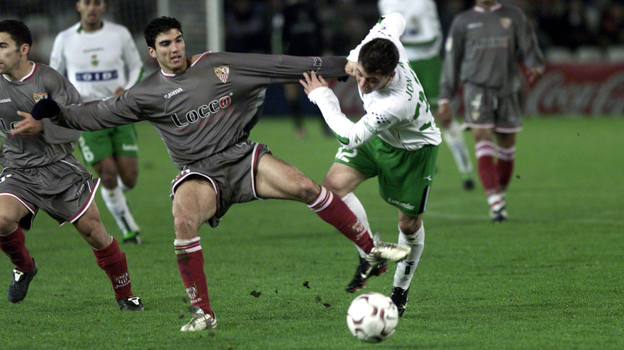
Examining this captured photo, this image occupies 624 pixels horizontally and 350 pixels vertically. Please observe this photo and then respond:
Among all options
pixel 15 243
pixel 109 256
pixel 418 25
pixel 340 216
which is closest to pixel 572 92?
pixel 418 25

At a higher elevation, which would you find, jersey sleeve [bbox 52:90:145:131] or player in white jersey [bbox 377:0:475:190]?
jersey sleeve [bbox 52:90:145:131]

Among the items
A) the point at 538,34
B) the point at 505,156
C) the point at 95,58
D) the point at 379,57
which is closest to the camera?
the point at 379,57

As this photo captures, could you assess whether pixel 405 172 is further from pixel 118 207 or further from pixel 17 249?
pixel 118 207

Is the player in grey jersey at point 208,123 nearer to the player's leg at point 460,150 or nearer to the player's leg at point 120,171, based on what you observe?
the player's leg at point 120,171

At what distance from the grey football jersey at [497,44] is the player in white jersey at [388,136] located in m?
3.35

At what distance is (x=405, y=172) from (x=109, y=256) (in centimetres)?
200

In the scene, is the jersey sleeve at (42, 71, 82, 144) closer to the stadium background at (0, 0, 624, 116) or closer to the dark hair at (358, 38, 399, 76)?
the dark hair at (358, 38, 399, 76)

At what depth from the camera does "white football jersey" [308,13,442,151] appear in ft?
16.6

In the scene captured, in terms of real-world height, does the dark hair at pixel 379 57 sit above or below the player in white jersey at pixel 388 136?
above

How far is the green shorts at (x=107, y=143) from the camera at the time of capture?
8078 mm

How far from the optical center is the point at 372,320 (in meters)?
4.55

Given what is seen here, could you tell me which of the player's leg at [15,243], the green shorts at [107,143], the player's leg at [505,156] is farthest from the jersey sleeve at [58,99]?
the player's leg at [505,156]

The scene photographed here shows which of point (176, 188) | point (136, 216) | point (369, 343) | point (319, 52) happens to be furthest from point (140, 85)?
point (319, 52)

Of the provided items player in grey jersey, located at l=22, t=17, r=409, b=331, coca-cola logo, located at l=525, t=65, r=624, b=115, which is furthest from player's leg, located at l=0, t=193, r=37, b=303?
coca-cola logo, located at l=525, t=65, r=624, b=115
